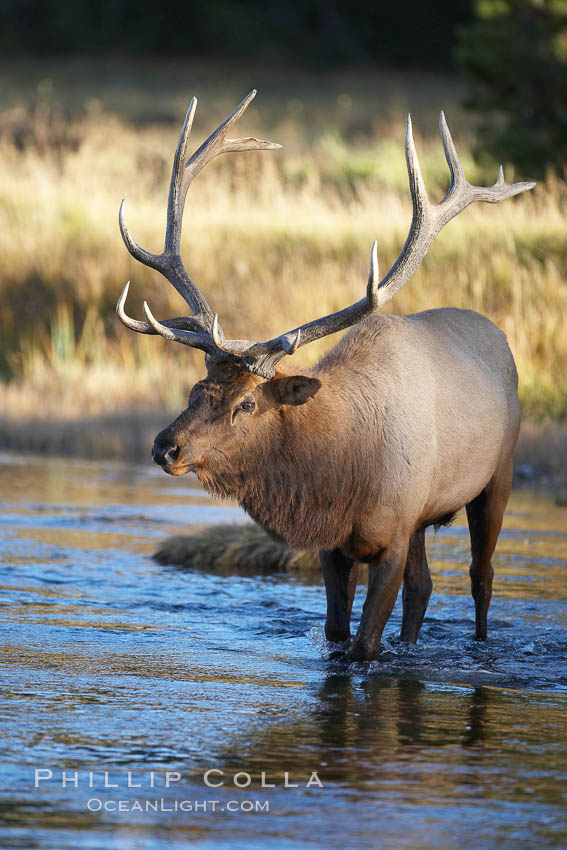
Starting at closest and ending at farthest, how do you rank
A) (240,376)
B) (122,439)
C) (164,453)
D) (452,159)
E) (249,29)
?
(164,453)
(240,376)
(452,159)
(122,439)
(249,29)

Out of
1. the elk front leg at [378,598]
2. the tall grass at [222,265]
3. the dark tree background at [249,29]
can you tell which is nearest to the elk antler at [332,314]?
the elk front leg at [378,598]

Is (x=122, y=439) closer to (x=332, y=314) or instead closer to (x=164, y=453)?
(x=332, y=314)

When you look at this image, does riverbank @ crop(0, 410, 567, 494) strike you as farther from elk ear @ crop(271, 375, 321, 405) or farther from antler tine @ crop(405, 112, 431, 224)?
elk ear @ crop(271, 375, 321, 405)

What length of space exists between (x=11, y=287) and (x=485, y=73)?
7.43 metres

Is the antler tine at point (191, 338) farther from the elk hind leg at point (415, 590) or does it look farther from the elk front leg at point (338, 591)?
the elk hind leg at point (415, 590)

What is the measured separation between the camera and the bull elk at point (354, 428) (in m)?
6.66

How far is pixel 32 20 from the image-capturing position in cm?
5509

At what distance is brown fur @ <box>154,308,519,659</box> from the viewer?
667 cm

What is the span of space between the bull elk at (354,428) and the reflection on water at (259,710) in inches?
18.4

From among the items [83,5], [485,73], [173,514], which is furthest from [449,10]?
[173,514]

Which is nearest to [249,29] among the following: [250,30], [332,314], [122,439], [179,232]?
[250,30]

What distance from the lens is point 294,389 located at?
6746mm

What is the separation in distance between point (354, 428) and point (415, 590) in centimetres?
Result: 104

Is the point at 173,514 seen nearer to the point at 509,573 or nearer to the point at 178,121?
the point at 509,573
